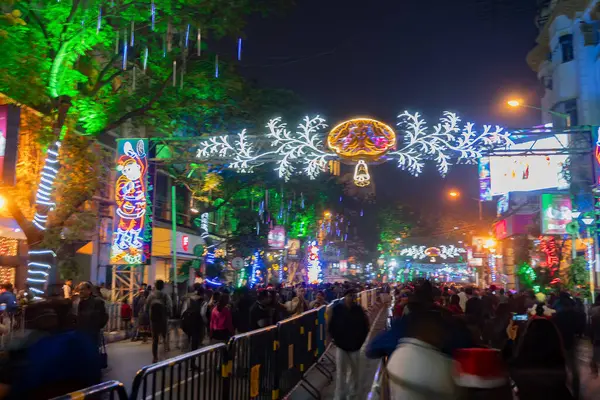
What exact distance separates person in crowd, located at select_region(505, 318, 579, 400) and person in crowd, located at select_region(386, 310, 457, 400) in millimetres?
1282

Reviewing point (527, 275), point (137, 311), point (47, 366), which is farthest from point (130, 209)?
point (527, 275)

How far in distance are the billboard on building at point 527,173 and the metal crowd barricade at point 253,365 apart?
2460 centimetres

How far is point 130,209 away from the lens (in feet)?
62.6

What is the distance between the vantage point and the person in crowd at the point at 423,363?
4.86 m

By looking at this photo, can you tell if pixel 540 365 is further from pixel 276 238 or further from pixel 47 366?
pixel 276 238

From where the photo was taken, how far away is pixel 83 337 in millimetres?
4879

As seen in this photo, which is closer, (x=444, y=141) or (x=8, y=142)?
(x=8, y=142)

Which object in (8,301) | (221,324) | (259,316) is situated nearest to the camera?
(221,324)

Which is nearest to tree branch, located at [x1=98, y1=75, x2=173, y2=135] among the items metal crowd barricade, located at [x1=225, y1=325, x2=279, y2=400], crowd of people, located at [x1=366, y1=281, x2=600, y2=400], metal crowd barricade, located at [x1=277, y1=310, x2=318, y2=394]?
metal crowd barricade, located at [x1=277, y1=310, x2=318, y2=394]

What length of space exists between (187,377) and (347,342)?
469 cm

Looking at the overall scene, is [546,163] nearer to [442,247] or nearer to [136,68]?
[136,68]

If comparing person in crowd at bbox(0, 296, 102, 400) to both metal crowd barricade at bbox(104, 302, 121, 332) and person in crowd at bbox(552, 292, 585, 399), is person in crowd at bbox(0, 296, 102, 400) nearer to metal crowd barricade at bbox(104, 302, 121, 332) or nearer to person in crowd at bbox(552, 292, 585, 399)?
person in crowd at bbox(552, 292, 585, 399)

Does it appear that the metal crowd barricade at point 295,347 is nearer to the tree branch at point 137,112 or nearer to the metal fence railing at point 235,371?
the metal fence railing at point 235,371

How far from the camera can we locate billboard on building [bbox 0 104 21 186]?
13.8 m
